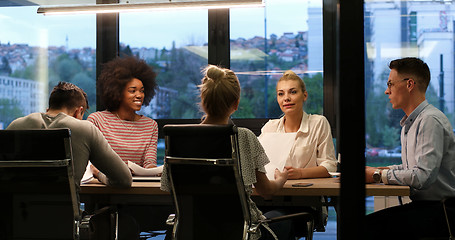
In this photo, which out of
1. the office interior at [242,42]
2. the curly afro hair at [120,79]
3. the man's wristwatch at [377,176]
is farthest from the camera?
the office interior at [242,42]

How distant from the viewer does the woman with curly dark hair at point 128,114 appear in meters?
3.58

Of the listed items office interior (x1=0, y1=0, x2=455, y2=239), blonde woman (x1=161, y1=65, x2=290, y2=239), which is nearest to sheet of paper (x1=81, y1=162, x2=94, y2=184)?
blonde woman (x1=161, y1=65, x2=290, y2=239)

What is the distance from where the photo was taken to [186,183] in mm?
2191

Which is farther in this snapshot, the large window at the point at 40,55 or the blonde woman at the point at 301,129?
the large window at the point at 40,55

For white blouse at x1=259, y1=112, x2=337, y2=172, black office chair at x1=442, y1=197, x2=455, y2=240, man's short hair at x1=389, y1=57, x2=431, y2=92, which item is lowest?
black office chair at x1=442, y1=197, x2=455, y2=240

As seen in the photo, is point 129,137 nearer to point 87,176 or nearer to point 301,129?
point 87,176

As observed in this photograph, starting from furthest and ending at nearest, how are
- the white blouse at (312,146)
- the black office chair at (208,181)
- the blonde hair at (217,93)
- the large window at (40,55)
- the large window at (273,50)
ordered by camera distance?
the large window at (40,55)
the large window at (273,50)
the white blouse at (312,146)
the blonde hair at (217,93)
the black office chair at (208,181)

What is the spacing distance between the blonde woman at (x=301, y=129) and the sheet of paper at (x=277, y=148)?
14.3 inches

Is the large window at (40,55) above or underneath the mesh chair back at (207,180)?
above

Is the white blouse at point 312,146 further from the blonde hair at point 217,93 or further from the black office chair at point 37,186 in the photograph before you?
the black office chair at point 37,186

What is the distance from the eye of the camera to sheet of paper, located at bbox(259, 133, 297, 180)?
2.72 metres

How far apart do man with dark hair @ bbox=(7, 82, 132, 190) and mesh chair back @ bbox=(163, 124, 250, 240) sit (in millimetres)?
417

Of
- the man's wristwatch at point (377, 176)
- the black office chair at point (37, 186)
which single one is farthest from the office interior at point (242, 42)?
the black office chair at point (37, 186)

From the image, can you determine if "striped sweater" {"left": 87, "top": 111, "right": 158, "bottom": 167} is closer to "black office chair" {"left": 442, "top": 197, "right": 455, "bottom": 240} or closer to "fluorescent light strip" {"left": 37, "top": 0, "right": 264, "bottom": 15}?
"fluorescent light strip" {"left": 37, "top": 0, "right": 264, "bottom": 15}
